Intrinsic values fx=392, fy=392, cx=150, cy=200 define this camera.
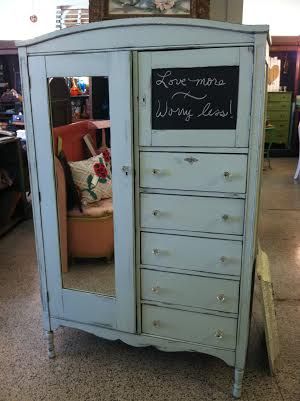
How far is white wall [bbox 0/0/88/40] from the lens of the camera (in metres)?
6.66

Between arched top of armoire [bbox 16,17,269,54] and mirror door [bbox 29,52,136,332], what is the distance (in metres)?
0.05

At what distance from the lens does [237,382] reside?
178cm

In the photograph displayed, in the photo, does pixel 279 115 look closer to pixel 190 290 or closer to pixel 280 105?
pixel 280 105

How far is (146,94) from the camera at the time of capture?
1.58 metres

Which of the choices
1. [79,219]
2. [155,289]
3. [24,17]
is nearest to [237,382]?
[155,289]

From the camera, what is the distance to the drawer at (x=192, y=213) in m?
1.61

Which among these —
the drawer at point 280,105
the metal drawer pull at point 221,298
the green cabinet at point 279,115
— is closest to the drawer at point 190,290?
the metal drawer pull at point 221,298

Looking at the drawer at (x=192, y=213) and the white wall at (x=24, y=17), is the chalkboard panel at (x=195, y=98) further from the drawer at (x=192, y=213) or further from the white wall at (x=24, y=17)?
the white wall at (x=24, y=17)

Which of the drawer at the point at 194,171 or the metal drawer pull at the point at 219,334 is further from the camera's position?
the metal drawer pull at the point at 219,334

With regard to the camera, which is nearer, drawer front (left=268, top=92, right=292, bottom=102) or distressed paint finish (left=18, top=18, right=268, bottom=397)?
distressed paint finish (left=18, top=18, right=268, bottom=397)

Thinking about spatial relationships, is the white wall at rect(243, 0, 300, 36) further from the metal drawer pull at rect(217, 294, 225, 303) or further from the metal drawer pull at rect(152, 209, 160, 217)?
the metal drawer pull at rect(217, 294, 225, 303)

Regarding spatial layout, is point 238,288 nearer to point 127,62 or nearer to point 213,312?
point 213,312

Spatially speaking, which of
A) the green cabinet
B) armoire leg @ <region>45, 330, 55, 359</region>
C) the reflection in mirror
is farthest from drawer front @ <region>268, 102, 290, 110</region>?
armoire leg @ <region>45, 330, 55, 359</region>

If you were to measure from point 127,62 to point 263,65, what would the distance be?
20.5 inches
